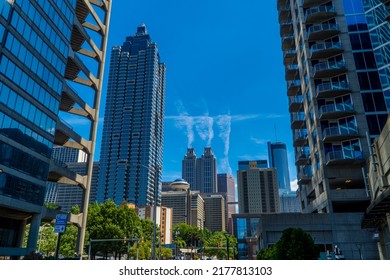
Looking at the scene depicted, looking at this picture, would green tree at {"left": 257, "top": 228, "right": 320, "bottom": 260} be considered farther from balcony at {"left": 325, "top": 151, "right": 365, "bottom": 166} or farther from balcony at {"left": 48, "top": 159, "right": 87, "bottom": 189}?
balcony at {"left": 48, "top": 159, "right": 87, "bottom": 189}

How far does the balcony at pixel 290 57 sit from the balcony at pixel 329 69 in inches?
608

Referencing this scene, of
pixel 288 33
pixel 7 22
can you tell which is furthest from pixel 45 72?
pixel 288 33

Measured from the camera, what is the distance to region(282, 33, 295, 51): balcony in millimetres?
64062

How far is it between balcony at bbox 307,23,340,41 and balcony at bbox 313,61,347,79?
485cm

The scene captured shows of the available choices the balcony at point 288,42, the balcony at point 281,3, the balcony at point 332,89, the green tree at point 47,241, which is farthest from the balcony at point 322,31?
the green tree at point 47,241

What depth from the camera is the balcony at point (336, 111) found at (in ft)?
145

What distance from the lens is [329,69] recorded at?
4641 cm

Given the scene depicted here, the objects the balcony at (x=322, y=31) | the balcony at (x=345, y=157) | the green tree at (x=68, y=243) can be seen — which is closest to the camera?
the balcony at (x=345, y=157)

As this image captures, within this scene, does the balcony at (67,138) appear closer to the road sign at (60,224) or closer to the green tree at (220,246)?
the road sign at (60,224)

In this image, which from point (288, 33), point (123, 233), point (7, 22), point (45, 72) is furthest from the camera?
point (288, 33)

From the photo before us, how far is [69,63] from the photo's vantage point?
166 feet
